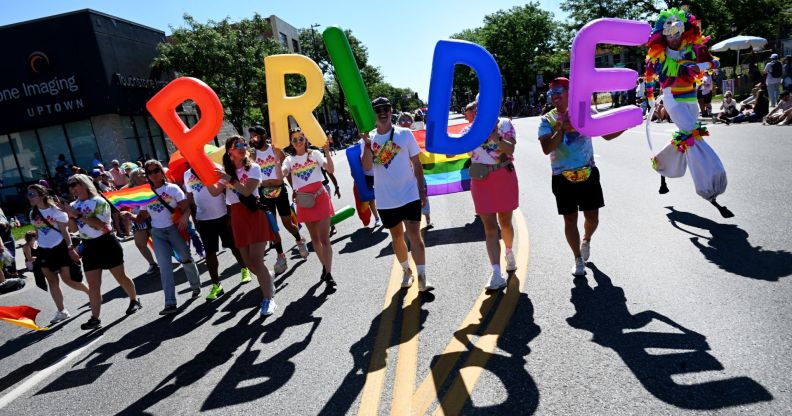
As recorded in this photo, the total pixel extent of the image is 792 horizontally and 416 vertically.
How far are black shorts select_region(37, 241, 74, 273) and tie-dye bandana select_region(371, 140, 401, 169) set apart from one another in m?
4.44

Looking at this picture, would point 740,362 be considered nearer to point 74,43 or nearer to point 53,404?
point 53,404

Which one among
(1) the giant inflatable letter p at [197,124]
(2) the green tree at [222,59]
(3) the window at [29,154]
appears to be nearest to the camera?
(1) the giant inflatable letter p at [197,124]

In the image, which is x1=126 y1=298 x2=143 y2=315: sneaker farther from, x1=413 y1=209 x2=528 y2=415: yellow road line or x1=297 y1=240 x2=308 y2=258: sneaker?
x1=413 y1=209 x2=528 y2=415: yellow road line

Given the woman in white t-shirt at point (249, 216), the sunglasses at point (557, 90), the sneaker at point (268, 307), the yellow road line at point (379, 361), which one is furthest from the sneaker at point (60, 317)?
the sunglasses at point (557, 90)

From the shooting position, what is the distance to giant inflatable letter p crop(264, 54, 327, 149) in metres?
5.24

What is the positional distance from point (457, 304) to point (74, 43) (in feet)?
86.5

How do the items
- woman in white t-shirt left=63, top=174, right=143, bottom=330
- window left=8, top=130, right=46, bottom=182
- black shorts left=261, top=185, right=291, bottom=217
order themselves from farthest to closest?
window left=8, top=130, right=46, bottom=182, black shorts left=261, top=185, right=291, bottom=217, woman in white t-shirt left=63, top=174, right=143, bottom=330

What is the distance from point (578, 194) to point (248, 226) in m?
3.33

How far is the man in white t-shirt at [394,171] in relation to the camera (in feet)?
15.9

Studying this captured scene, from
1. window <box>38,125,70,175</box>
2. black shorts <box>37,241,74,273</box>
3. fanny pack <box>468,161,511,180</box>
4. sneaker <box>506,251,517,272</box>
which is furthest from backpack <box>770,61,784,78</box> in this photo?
window <box>38,125,70,175</box>

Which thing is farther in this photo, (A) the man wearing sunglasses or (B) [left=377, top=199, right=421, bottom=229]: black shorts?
(B) [left=377, top=199, right=421, bottom=229]: black shorts

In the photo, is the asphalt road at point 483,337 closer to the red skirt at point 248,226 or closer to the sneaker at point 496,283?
the sneaker at point 496,283

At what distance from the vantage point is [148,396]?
3.93 metres

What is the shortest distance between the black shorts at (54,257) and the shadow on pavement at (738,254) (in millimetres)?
7345
